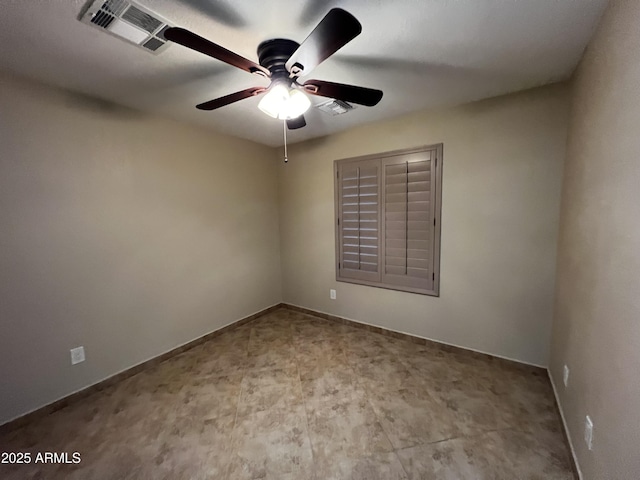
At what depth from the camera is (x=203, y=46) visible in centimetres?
114

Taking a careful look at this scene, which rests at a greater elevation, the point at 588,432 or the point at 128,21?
the point at 128,21

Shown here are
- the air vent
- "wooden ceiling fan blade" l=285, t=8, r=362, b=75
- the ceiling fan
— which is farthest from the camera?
the air vent

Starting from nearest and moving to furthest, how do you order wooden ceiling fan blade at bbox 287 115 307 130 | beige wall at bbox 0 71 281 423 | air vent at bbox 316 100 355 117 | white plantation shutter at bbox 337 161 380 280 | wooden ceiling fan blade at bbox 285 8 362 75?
wooden ceiling fan blade at bbox 285 8 362 75
beige wall at bbox 0 71 281 423
wooden ceiling fan blade at bbox 287 115 307 130
air vent at bbox 316 100 355 117
white plantation shutter at bbox 337 161 380 280

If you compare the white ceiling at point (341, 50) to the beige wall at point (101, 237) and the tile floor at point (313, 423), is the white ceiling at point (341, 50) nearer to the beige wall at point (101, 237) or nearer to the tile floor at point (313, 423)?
the beige wall at point (101, 237)

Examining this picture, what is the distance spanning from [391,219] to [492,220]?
910mm

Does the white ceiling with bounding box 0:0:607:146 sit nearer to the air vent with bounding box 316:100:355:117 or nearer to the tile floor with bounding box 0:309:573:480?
the air vent with bounding box 316:100:355:117

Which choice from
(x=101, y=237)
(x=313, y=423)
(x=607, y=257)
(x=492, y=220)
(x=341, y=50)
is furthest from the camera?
(x=492, y=220)

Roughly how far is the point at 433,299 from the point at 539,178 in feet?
4.53

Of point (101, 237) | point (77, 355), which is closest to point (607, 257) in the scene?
point (101, 237)

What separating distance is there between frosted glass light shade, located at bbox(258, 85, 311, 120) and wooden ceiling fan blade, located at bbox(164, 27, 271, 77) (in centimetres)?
14

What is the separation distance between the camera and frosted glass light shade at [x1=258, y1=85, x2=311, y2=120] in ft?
4.95

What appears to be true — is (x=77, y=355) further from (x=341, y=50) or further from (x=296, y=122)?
(x=341, y=50)

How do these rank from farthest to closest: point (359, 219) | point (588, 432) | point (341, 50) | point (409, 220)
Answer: point (359, 219) < point (409, 220) < point (341, 50) < point (588, 432)

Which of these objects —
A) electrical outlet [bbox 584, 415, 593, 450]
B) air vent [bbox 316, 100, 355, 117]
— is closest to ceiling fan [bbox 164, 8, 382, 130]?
air vent [bbox 316, 100, 355, 117]
